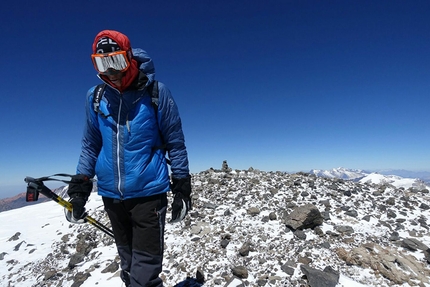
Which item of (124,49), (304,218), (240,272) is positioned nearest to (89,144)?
(124,49)

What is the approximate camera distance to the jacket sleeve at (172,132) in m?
3.17

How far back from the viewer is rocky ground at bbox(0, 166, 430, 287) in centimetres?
524

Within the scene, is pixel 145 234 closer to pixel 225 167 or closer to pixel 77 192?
pixel 77 192

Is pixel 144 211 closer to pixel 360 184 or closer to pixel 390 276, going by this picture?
pixel 390 276

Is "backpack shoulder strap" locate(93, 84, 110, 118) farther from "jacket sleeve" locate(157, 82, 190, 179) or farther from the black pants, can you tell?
the black pants

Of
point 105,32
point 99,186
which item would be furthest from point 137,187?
point 105,32

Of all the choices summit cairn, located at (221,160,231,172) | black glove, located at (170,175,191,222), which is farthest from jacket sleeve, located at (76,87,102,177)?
summit cairn, located at (221,160,231,172)

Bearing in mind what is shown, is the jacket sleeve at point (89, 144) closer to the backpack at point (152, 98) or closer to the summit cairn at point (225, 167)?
the backpack at point (152, 98)

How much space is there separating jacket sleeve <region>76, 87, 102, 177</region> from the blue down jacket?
0.02 metres

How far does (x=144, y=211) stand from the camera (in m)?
3.08

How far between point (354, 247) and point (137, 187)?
5986 millimetres

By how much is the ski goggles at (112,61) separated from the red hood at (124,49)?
9cm

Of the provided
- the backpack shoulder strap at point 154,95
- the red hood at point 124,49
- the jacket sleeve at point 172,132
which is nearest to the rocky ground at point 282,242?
the jacket sleeve at point 172,132

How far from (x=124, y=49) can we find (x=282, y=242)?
19.6ft
